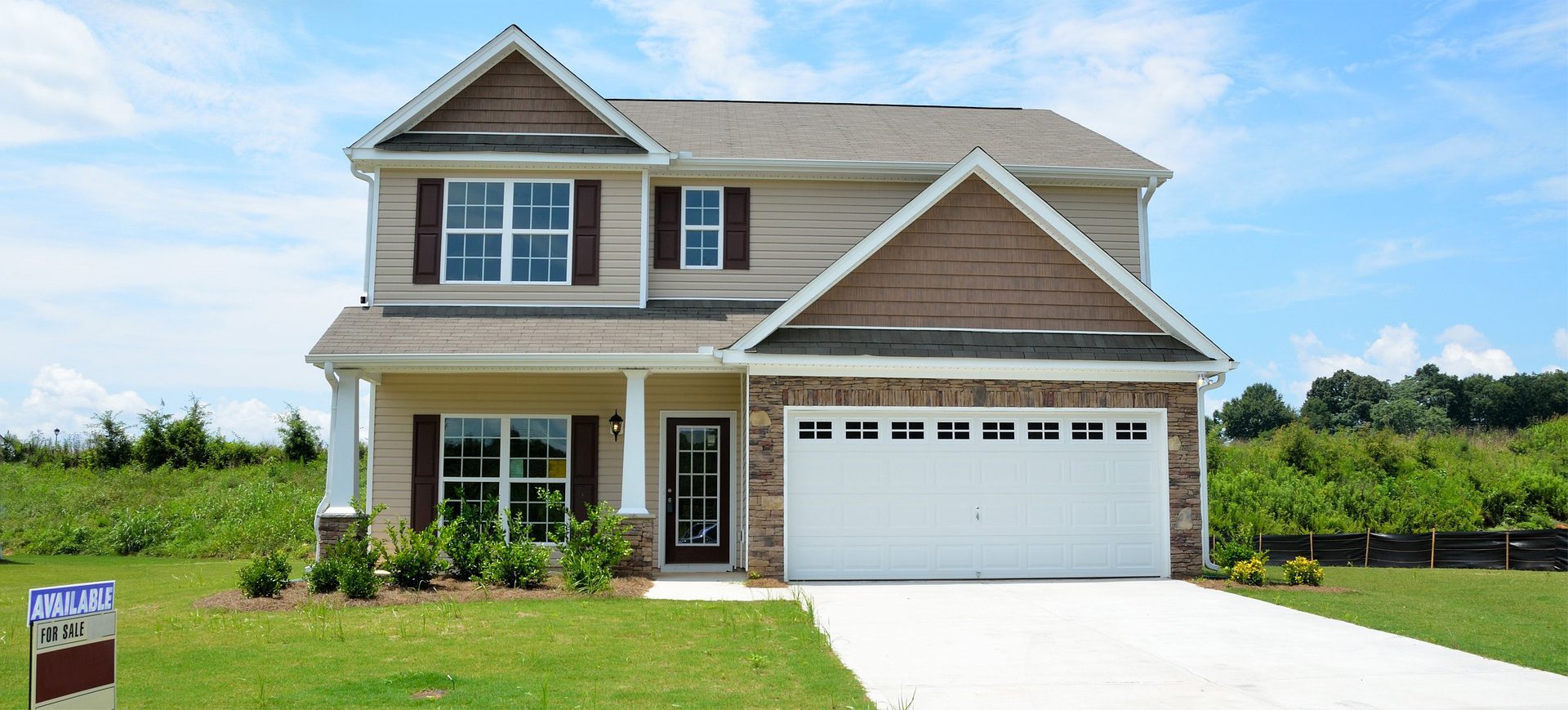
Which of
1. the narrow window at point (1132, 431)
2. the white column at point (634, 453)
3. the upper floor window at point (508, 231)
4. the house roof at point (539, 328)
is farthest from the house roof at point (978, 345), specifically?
the upper floor window at point (508, 231)

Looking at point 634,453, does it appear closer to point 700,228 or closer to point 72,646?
point 700,228

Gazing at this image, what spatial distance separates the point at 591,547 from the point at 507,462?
120 inches

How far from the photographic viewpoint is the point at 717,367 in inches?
515

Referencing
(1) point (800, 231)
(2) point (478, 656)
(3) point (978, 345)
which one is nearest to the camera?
(2) point (478, 656)

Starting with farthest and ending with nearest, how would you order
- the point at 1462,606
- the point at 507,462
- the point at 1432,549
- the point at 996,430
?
the point at 1432,549 → the point at 507,462 → the point at 996,430 → the point at 1462,606

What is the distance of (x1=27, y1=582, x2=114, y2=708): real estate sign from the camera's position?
512 centimetres

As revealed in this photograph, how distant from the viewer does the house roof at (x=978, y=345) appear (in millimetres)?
12781

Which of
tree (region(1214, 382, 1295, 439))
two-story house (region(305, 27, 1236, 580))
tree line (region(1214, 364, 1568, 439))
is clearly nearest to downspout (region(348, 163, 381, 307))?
two-story house (region(305, 27, 1236, 580))

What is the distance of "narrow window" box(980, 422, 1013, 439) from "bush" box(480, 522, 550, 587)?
5.57 m

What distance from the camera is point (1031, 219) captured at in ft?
Result: 44.3

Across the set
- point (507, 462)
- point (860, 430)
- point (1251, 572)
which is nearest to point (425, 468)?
point (507, 462)

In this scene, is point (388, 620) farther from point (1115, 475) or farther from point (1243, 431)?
point (1243, 431)

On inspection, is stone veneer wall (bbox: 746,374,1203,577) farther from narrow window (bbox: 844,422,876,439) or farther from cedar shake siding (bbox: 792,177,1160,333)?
cedar shake siding (bbox: 792,177,1160,333)

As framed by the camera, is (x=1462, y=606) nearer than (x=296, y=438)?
Yes
